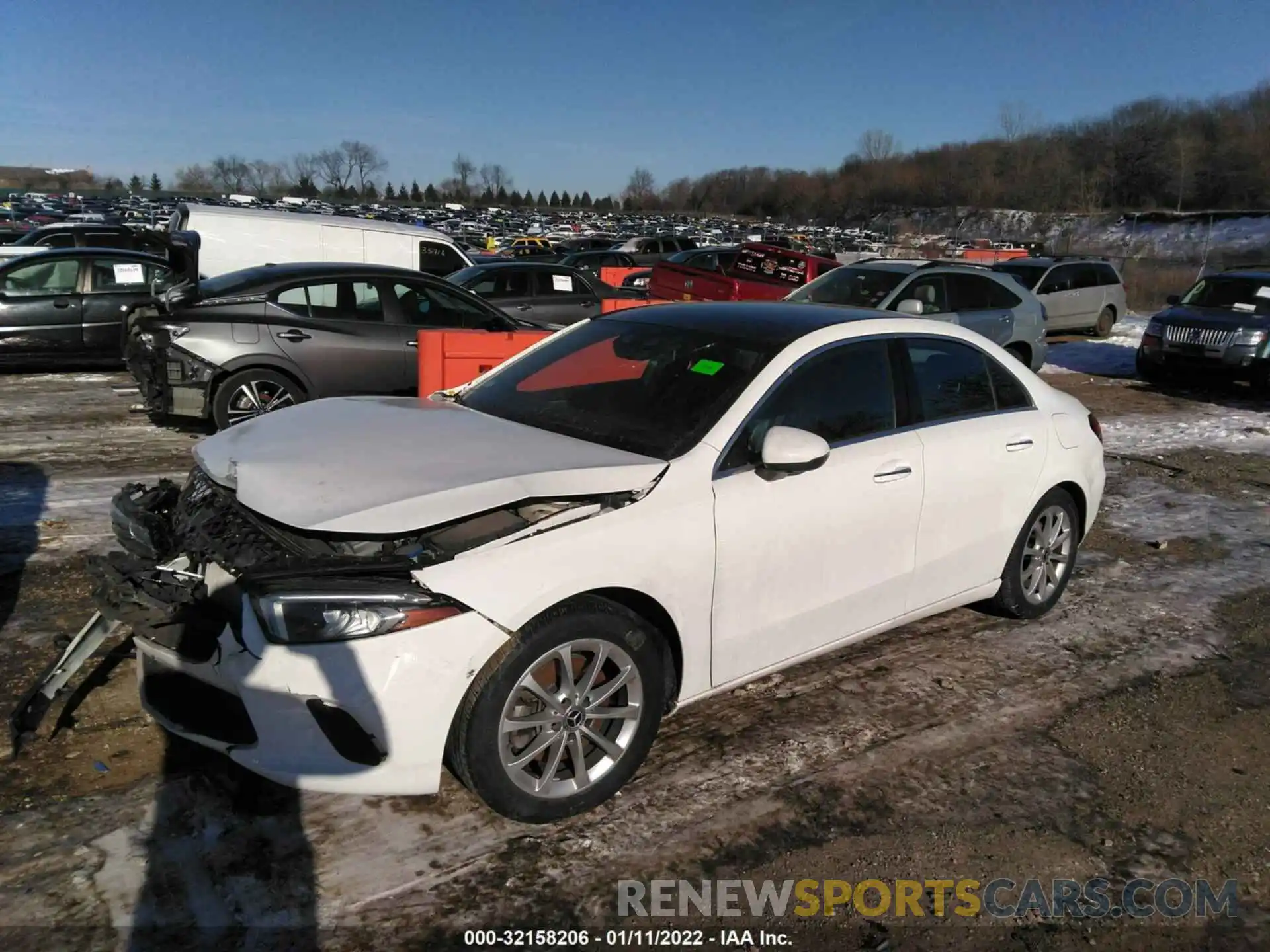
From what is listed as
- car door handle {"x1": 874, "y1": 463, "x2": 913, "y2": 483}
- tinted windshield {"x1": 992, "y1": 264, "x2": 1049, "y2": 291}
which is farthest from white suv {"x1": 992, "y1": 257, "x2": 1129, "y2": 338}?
car door handle {"x1": 874, "y1": 463, "x2": 913, "y2": 483}

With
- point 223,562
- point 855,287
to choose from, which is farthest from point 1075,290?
point 223,562

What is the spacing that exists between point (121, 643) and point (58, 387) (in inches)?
299

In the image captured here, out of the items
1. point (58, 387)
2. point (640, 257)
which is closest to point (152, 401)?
point (58, 387)

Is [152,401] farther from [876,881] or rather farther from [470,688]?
[876,881]

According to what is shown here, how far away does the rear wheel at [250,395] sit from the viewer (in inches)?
302

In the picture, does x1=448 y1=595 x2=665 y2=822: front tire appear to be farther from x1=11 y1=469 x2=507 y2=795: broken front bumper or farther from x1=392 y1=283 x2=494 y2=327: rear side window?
x1=392 y1=283 x2=494 y2=327: rear side window

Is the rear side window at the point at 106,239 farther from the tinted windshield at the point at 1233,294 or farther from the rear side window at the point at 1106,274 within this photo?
the rear side window at the point at 1106,274

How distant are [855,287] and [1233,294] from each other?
6.16 m

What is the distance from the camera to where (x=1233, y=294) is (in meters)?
13.2

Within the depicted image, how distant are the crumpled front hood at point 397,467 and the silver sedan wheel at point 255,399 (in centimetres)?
418

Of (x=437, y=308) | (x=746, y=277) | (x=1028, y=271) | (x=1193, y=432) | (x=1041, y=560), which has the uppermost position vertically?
(x=1028, y=271)

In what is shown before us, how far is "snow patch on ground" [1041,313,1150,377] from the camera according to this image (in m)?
15.2

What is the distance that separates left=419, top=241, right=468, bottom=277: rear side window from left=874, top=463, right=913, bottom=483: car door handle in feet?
37.8

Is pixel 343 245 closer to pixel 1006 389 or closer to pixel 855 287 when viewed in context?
pixel 855 287
